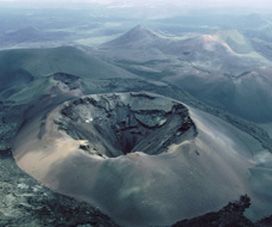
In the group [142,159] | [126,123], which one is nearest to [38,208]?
[142,159]

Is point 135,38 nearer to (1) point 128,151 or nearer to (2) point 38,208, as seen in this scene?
(1) point 128,151

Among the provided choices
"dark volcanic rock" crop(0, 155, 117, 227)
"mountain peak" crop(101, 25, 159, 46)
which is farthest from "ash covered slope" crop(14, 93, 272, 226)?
"mountain peak" crop(101, 25, 159, 46)

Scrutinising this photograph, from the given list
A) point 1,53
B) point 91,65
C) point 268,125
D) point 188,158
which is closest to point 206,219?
point 188,158

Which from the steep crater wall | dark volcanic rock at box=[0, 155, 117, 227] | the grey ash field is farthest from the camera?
the steep crater wall

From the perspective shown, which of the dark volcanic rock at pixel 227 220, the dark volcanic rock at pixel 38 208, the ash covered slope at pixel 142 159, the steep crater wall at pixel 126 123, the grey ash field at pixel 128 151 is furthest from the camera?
the steep crater wall at pixel 126 123

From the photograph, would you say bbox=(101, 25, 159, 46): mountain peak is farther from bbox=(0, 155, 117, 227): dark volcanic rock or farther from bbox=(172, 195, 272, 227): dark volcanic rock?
bbox=(172, 195, 272, 227): dark volcanic rock

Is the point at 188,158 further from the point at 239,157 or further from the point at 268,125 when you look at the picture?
the point at 268,125

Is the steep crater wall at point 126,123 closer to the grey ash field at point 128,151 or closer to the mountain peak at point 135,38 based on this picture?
the grey ash field at point 128,151

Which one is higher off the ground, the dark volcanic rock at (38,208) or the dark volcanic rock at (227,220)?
the dark volcanic rock at (38,208)

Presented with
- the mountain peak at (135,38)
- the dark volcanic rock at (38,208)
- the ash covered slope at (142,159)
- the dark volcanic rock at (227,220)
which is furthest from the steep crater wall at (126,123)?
the mountain peak at (135,38)
